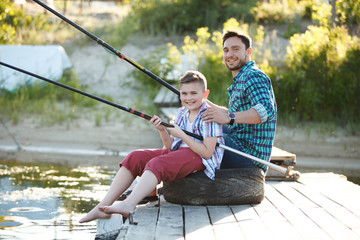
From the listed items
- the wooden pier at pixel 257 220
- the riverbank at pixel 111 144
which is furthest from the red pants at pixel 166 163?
the riverbank at pixel 111 144

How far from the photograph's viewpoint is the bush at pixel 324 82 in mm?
8391

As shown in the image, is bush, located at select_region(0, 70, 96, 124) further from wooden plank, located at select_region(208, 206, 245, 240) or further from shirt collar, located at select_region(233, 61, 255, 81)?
wooden plank, located at select_region(208, 206, 245, 240)

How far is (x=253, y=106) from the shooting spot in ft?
12.0

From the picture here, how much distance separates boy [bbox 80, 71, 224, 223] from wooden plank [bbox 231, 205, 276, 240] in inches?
12.3

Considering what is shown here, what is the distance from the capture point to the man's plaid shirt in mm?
3699

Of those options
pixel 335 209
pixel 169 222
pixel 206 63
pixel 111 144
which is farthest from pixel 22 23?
pixel 335 209

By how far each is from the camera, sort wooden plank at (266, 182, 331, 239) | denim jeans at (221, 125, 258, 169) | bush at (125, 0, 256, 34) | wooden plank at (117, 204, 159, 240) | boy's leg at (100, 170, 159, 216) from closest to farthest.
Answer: wooden plank at (117, 204, 159, 240) < wooden plank at (266, 182, 331, 239) < boy's leg at (100, 170, 159, 216) < denim jeans at (221, 125, 258, 169) < bush at (125, 0, 256, 34)

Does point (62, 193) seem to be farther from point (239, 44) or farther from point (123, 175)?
point (239, 44)

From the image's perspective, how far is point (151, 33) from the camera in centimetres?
1326

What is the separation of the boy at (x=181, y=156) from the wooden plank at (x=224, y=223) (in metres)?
0.24

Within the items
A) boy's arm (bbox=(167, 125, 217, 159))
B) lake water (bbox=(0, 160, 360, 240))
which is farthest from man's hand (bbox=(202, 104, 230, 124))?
lake water (bbox=(0, 160, 360, 240))

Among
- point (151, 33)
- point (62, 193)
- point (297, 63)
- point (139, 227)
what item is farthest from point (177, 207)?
point (151, 33)

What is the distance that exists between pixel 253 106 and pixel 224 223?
0.84 m

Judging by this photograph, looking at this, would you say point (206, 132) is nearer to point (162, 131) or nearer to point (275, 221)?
point (162, 131)
